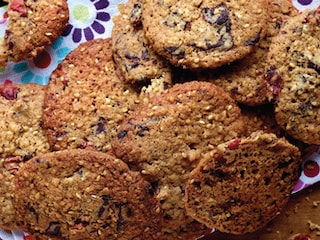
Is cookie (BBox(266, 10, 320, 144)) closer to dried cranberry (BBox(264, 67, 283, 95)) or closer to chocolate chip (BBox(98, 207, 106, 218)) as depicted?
dried cranberry (BBox(264, 67, 283, 95))

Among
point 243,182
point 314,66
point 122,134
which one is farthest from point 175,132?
point 314,66

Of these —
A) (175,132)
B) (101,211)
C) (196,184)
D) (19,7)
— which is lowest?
(101,211)

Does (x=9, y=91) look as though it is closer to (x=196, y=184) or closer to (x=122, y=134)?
(x=122, y=134)

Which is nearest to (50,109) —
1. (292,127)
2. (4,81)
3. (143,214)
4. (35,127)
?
(35,127)

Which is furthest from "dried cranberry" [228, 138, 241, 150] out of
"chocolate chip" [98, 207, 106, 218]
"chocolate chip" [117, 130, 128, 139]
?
"chocolate chip" [98, 207, 106, 218]

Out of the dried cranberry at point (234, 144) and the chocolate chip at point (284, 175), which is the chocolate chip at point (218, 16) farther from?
the chocolate chip at point (284, 175)

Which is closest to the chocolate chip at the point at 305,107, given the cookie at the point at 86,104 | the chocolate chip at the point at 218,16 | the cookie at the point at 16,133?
the chocolate chip at the point at 218,16
